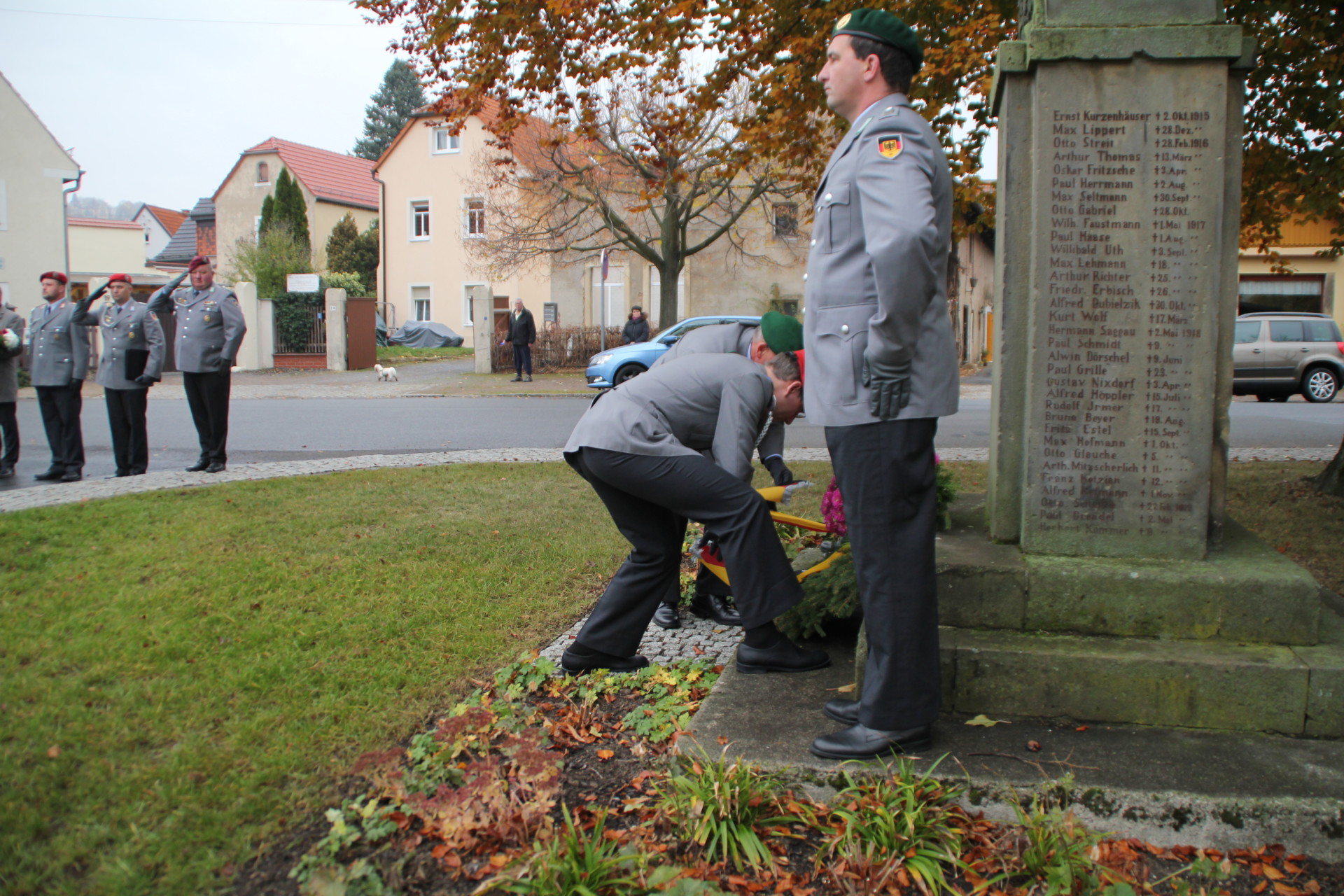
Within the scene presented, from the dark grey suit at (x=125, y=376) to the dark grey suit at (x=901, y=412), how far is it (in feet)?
26.6

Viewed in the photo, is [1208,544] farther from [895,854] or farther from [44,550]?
[44,550]

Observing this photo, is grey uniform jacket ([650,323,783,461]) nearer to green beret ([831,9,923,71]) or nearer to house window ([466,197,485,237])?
green beret ([831,9,923,71])

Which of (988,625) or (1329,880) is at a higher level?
(988,625)

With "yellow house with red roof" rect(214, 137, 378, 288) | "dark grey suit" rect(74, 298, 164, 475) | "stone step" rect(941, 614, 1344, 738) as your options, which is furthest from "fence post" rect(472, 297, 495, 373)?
"stone step" rect(941, 614, 1344, 738)

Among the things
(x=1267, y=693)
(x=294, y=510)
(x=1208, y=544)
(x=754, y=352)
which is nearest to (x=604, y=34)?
(x=294, y=510)

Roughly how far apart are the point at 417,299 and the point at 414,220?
3.16 metres

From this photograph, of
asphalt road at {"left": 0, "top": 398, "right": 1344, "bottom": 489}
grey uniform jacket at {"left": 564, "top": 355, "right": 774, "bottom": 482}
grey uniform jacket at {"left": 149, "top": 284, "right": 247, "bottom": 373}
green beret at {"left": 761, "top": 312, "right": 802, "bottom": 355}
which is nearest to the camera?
grey uniform jacket at {"left": 564, "top": 355, "right": 774, "bottom": 482}

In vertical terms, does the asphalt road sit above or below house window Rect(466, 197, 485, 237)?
below

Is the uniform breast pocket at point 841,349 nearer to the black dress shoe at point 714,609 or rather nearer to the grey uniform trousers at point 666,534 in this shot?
the grey uniform trousers at point 666,534

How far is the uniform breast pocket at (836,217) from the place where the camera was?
291 cm

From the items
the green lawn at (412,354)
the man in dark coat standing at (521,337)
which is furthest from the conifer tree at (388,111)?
the man in dark coat standing at (521,337)

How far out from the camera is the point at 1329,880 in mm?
2494

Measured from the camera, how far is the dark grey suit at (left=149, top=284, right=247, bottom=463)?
9.18 m

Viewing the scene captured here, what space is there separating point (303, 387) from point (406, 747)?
67.3 ft
